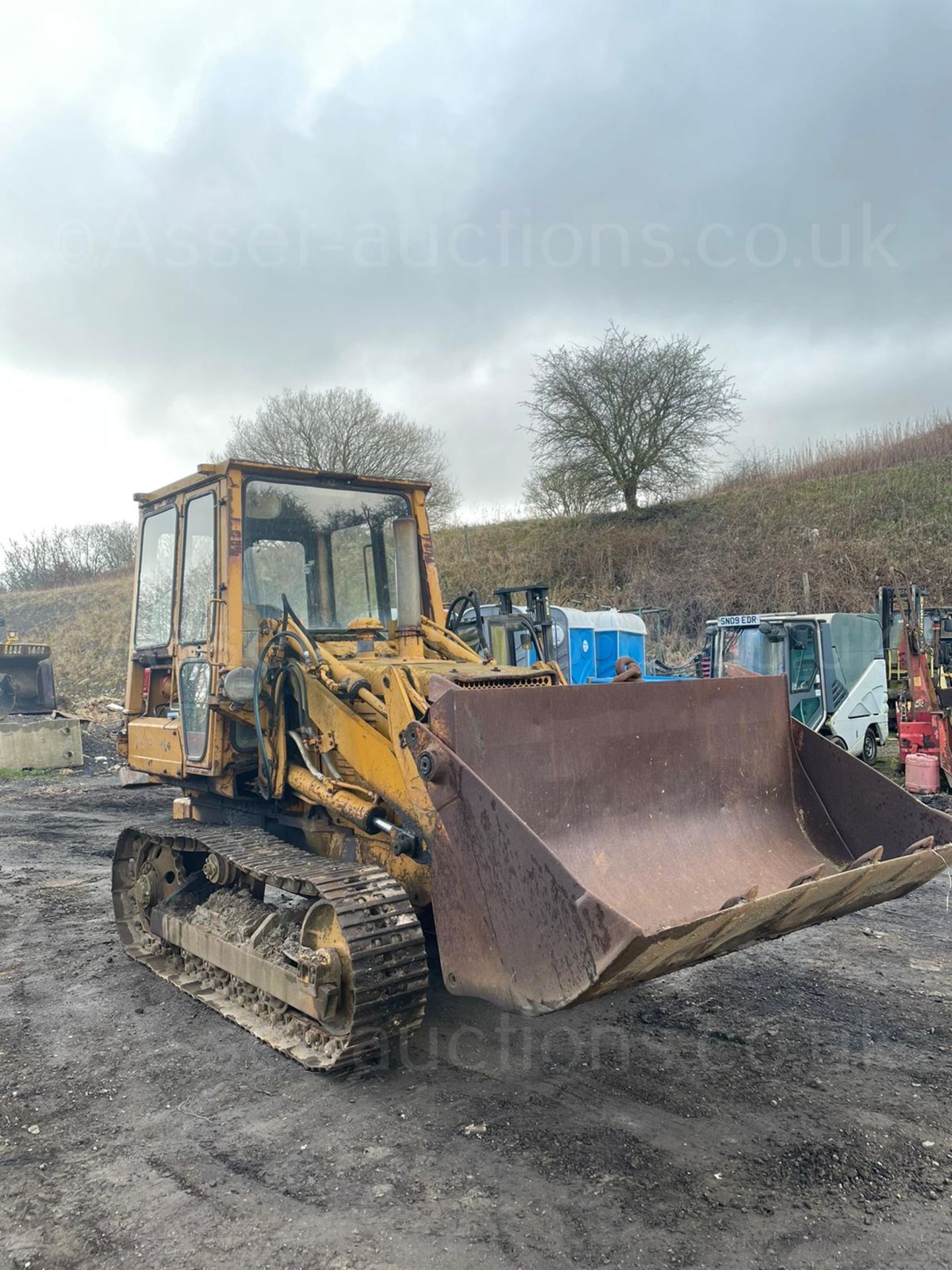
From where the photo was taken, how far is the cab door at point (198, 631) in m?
5.25

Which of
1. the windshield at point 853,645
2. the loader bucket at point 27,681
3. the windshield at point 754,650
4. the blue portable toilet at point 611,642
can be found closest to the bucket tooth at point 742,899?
the windshield at point 754,650

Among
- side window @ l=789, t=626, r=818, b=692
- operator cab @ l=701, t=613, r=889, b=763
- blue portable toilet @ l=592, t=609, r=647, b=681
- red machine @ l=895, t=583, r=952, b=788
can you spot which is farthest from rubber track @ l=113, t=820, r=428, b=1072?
blue portable toilet @ l=592, t=609, r=647, b=681

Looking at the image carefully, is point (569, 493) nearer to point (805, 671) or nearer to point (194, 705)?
point (805, 671)

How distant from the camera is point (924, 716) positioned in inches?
471

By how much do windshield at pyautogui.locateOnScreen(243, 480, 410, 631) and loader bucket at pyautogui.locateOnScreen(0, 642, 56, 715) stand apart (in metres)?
14.1

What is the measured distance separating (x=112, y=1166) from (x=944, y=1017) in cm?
378

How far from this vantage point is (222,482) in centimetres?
530

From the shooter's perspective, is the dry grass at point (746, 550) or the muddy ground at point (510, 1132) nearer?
the muddy ground at point (510, 1132)

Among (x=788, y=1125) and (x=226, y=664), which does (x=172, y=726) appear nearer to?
(x=226, y=664)

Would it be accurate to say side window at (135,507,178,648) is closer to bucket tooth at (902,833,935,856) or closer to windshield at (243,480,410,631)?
windshield at (243,480,410,631)

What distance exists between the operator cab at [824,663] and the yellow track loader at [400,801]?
29.9 ft

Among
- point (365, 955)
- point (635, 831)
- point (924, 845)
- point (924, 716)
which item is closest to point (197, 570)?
point (365, 955)

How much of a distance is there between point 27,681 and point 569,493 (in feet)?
51.8

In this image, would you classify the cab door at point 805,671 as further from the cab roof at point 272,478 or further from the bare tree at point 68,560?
the bare tree at point 68,560
